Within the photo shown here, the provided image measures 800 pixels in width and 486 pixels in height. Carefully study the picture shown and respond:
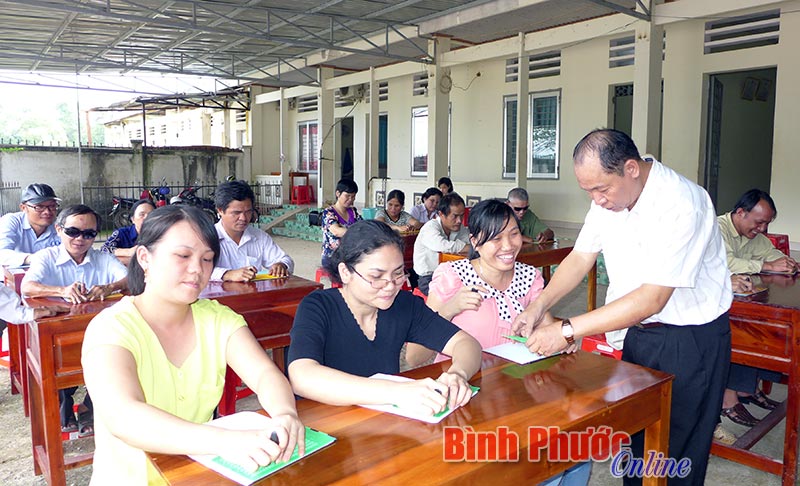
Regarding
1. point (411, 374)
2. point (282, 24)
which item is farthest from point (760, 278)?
point (282, 24)

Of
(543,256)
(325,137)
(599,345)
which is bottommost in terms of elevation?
(599,345)

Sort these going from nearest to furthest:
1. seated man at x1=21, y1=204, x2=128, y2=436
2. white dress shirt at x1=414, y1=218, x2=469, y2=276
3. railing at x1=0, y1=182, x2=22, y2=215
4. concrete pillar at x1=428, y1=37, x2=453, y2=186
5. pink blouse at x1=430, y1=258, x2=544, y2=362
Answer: pink blouse at x1=430, y1=258, x2=544, y2=362 → seated man at x1=21, y1=204, x2=128, y2=436 → white dress shirt at x1=414, y1=218, x2=469, y2=276 → concrete pillar at x1=428, y1=37, x2=453, y2=186 → railing at x1=0, y1=182, x2=22, y2=215

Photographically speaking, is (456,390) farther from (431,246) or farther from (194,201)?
(194,201)

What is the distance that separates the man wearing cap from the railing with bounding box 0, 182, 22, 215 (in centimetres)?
887

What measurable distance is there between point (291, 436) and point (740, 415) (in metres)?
3.15

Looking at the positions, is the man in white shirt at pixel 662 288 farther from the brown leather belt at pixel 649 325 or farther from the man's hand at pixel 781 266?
the man's hand at pixel 781 266

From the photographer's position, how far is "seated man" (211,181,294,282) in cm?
390

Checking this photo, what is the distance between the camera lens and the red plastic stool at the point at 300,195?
603 inches

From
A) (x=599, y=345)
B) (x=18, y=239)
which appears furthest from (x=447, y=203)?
(x=18, y=239)

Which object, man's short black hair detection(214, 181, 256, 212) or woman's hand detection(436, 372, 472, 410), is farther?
man's short black hair detection(214, 181, 256, 212)

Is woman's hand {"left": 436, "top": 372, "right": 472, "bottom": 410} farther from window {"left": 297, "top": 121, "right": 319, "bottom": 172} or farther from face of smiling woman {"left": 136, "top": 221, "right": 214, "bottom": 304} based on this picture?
window {"left": 297, "top": 121, "right": 319, "bottom": 172}

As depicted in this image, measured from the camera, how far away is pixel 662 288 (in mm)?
2123

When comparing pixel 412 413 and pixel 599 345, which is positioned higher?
pixel 412 413

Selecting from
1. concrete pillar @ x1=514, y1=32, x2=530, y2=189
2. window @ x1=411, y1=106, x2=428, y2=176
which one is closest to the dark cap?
concrete pillar @ x1=514, y1=32, x2=530, y2=189
